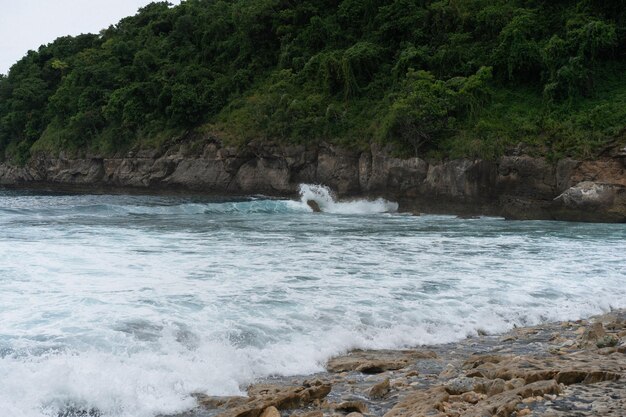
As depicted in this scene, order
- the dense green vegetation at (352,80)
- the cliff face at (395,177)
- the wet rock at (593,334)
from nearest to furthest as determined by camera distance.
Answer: the wet rock at (593,334) → the cliff face at (395,177) → the dense green vegetation at (352,80)

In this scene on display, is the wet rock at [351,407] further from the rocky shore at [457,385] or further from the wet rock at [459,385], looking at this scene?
the wet rock at [459,385]

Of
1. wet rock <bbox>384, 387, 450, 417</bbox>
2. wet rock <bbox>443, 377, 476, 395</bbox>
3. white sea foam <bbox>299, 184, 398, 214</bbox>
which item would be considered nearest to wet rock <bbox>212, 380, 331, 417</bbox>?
wet rock <bbox>384, 387, 450, 417</bbox>

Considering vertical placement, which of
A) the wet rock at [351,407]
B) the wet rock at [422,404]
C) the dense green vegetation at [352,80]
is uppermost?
the dense green vegetation at [352,80]

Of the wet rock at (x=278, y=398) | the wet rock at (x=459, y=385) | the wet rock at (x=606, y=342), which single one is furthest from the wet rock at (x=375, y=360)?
the wet rock at (x=606, y=342)

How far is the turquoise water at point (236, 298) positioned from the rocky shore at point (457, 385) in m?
0.43

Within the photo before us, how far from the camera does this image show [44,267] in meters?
9.18

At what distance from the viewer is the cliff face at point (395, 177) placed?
1933 centimetres

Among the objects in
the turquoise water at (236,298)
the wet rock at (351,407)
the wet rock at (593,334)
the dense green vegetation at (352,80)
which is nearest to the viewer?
the wet rock at (351,407)

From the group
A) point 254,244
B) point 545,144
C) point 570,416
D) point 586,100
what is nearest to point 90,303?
point 570,416

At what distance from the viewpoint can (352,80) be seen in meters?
27.2

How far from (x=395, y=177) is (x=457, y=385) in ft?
62.5

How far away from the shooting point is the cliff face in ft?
63.4

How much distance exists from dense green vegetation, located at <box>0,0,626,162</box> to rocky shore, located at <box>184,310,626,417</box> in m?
16.1

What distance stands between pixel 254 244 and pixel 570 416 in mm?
9727
